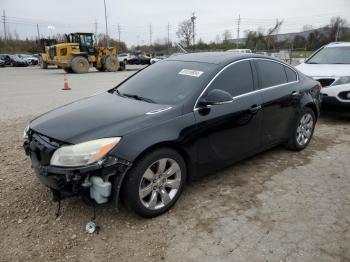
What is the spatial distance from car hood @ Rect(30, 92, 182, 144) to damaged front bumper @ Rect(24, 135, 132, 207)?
0.22 meters

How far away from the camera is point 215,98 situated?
3.40 meters

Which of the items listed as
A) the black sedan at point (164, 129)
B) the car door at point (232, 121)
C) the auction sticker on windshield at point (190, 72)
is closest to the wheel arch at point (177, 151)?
the black sedan at point (164, 129)

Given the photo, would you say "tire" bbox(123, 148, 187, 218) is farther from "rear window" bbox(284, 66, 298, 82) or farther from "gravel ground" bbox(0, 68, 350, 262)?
"rear window" bbox(284, 66, 298, 82)

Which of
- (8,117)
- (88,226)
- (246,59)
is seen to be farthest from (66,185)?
(8,117)

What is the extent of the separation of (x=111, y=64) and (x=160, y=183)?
2275 centimetres

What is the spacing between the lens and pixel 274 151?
16.9 feet

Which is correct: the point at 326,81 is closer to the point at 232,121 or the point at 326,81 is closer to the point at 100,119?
the point at 232,121

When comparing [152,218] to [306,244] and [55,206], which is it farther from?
[306,244]

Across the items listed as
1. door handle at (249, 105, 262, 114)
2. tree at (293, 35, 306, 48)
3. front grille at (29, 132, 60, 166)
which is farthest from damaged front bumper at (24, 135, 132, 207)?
tree at (293, 35, 306, 48)

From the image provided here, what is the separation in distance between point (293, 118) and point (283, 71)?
0.71m

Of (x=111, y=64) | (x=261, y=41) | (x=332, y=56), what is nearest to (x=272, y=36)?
(x=261, y=41)

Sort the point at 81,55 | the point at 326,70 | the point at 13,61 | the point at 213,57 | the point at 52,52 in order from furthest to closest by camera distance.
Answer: the point at 13,61
the point at 52,52
the point at 81,55
the point at 326,70
the point at 213,57

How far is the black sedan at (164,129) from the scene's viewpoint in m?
2.86

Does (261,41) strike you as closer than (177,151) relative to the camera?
No
